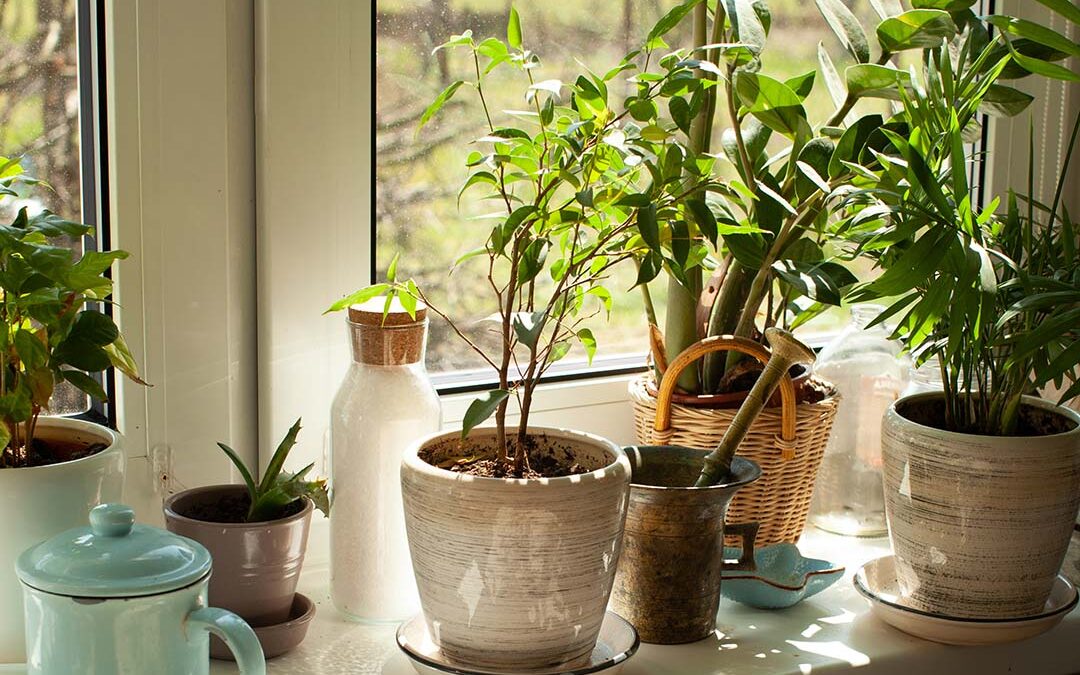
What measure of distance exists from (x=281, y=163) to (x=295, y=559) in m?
0.36

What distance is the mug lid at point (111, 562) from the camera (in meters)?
0.78

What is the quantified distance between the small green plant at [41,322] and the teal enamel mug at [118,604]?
13cm

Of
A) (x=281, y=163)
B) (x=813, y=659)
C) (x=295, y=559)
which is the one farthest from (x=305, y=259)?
(x=813, y=659)

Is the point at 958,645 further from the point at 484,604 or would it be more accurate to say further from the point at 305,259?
the point at 305,259

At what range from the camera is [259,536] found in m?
0.98

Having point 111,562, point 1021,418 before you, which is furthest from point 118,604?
point 1021,418

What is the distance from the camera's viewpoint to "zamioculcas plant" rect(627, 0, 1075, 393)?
956 mm

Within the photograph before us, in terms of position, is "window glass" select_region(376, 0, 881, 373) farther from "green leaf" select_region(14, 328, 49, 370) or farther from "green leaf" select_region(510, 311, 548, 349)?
"green leaf" select_region(14, 328, 49, 370)

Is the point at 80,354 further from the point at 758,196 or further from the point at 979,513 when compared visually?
the point at 979,513

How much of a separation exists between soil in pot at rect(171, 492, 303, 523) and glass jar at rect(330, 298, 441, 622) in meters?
0.07

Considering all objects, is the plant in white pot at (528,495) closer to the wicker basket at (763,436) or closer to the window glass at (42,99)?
the wicker basket at (763,436)

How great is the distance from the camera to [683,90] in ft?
3.20

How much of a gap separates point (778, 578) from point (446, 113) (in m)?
0.55

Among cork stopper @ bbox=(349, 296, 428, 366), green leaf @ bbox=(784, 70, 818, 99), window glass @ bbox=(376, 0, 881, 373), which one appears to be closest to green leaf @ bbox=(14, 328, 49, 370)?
cork stopper @ bbox=(349, 296, 428, 366)
